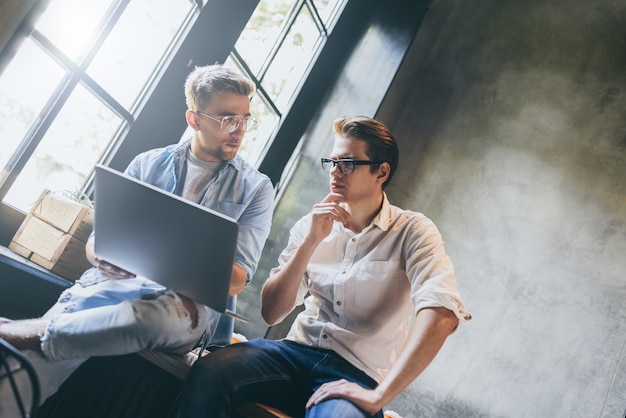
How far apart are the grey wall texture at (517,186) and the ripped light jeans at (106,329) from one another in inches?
69.2

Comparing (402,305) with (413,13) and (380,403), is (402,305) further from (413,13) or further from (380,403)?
(413,13)

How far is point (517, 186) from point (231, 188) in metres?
2.39

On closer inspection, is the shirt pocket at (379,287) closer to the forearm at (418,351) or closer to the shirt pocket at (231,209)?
the forearm at (418,351)

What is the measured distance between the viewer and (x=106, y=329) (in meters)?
1.29

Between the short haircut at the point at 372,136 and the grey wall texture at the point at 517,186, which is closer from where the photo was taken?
the short haircut at the point at 372,136

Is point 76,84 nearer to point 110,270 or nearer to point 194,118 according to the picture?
point 194,118

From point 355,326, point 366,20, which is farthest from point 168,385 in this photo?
point 366,20

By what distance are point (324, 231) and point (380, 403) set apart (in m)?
0.63

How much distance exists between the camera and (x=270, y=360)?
1.52 m

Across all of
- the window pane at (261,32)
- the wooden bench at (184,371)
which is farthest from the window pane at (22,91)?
the window pane at (261,32)

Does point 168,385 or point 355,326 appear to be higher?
point 355,326

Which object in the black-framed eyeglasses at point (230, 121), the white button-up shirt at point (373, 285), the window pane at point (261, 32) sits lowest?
the white button-up shirt at point (373, 285)

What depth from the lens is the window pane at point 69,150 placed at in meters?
1.80

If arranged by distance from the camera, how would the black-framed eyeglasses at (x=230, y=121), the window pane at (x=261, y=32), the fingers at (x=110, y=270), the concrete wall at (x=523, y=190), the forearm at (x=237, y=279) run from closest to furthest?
the fingers at (x=110, y=270)
the forearm at (x=237, y=279)
the black-framed eyeglasses at (x=230, y=121)
the window pane at (x=261, y=32)
the concrete wall at (x=523, y=190)
